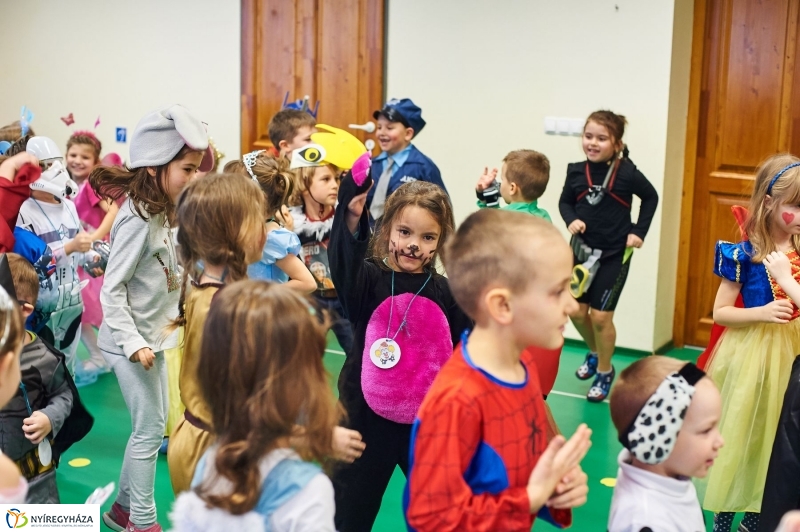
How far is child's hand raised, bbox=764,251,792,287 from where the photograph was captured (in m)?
2.88

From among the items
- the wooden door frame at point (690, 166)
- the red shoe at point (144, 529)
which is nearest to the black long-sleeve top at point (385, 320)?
the red shoe at point (144, 529)

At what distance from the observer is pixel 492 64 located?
5.79 meters

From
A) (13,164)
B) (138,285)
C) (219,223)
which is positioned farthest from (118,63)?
(219,223)

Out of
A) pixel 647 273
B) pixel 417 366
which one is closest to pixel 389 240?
pixel 417 366

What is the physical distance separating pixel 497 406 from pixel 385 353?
0.79 m

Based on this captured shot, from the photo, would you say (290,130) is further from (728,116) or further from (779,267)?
(779,267)

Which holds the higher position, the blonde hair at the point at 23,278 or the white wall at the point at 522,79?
the white wall at the point at 522,79

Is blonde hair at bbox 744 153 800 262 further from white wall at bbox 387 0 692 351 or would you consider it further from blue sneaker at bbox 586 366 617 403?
white wall at bbox 387 0 692 351

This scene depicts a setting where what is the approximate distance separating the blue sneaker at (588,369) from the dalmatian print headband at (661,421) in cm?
336

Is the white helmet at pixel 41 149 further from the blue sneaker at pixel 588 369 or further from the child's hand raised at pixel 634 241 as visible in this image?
the blue sneaker at pixel 588 369

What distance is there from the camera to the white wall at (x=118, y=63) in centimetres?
693

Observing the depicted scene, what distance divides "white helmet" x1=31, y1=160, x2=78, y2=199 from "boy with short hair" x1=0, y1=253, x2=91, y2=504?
4.04 feet

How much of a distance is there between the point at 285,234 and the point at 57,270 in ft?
3.72

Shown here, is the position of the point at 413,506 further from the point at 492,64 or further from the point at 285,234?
the point at 492,64
